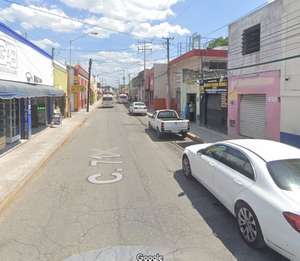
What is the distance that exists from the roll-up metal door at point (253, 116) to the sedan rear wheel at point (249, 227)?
809 cm

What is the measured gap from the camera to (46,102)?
18.2 meters

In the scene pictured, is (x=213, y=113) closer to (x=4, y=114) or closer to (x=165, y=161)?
(x=165, y=161)

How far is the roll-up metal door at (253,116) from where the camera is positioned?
36.4 ft

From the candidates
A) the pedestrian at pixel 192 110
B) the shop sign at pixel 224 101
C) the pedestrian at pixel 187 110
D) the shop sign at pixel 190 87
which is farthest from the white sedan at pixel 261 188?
the pedestrian at pixel 192 110

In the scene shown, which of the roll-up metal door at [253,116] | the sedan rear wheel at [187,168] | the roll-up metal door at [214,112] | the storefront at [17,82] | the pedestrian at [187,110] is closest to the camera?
the sedan rear wheel at [187,168]

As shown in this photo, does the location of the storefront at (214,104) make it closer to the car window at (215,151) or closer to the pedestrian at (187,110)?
the pedestrian at (187,110)

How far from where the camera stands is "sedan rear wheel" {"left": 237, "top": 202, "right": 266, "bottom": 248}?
137 inches

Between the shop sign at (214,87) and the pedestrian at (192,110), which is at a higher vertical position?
the shop sign at (214,87)

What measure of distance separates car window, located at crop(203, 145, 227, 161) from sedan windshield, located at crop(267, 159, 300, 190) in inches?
49.7

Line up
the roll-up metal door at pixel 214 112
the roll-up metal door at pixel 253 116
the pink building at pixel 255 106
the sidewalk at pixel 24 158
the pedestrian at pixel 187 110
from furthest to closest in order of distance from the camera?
the pedestrian at pixel 187 110 < the roll-up metal door at pixel 214 112 < the roll-up metal door at pixel 253 116 < the pink building at pixel 255 106 < the sidewalk at pixel 24 158

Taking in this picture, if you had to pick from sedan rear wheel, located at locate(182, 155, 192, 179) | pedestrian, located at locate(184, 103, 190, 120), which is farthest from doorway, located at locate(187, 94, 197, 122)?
sedan rear wheel, located at locate(182, 155, 192, 179)

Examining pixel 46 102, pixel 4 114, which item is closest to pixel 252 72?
pixel 4 114

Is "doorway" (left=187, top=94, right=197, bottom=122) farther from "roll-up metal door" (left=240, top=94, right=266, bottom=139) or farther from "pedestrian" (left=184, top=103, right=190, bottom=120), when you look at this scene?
"roll-up metal door" (left=240, top=94, right=266, bottom=139)

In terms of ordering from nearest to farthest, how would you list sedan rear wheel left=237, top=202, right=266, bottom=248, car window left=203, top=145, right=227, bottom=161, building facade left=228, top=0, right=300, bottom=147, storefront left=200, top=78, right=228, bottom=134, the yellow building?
sedan rear wheel left=237, top=202, right=266, bottom=248 → car window left=203, top=145, right=227, bottom=161 → building facade left=228, top=0, right=300, bottom=147 → storefront left=200, top=78, right=228, bottom=134 → the yellow building
